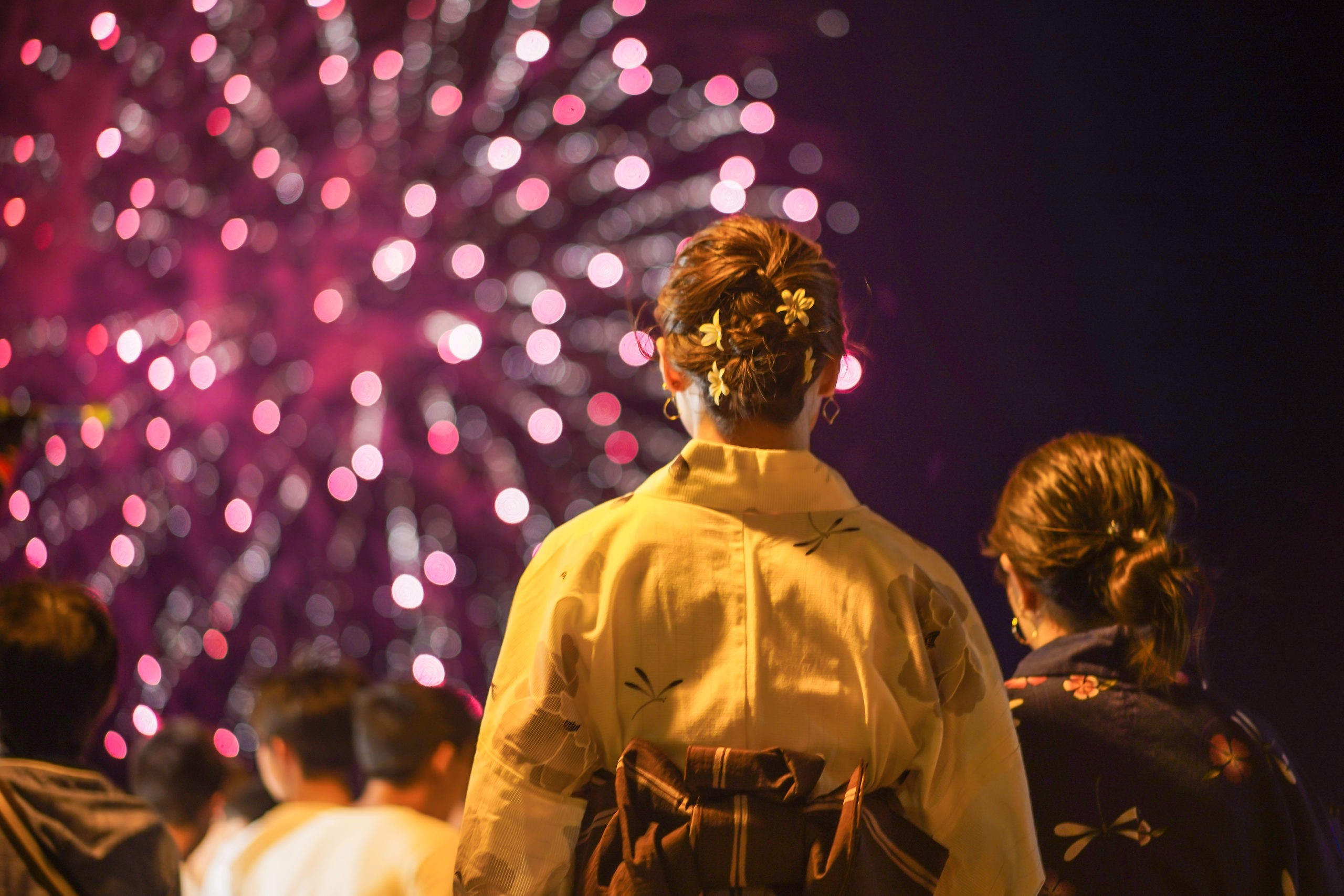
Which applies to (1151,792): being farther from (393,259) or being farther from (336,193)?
(336,193)

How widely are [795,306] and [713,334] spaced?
80mm

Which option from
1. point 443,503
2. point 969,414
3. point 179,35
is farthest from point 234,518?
point 969,414

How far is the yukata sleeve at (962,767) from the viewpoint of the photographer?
976mm

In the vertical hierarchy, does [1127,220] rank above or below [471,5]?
below

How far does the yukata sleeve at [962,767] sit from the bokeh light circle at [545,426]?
2.12m

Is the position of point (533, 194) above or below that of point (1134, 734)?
above

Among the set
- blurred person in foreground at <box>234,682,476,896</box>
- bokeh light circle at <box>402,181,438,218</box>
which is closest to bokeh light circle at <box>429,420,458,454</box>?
bokeh light circle at <box>402,181,438,218</box>

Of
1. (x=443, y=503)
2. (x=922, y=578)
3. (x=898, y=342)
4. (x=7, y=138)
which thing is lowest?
(x=443, y=503)

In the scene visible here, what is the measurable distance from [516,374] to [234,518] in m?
1.10

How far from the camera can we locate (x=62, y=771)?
1226 millimetres

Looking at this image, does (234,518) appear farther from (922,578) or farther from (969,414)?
(922,578)

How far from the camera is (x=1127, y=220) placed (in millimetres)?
2070

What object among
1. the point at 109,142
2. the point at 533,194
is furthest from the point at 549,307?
the point at 109,142

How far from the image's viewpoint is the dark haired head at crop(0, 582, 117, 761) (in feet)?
4.08
